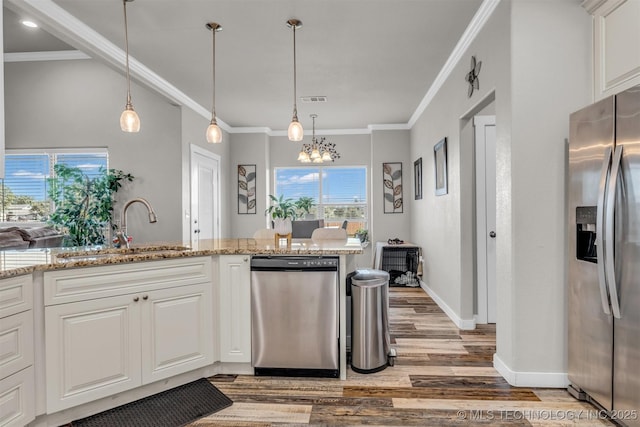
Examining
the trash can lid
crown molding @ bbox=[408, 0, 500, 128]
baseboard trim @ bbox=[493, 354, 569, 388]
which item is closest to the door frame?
the trash can lid

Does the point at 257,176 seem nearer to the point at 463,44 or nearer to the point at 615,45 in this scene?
the point at 463,44

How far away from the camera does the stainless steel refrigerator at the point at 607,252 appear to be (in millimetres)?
1697

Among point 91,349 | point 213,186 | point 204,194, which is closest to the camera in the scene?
point 91,349

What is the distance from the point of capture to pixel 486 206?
145 inches

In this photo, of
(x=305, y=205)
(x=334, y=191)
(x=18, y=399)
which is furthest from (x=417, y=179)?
(x=18, y=399)

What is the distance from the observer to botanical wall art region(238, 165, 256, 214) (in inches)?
271

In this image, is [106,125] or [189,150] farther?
[189,150]

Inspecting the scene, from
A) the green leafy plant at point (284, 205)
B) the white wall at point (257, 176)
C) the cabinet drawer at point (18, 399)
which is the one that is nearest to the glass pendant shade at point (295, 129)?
the cabinet drawer at point (18, 399)

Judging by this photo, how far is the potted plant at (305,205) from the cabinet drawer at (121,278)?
4.59 meters

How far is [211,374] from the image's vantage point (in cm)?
256

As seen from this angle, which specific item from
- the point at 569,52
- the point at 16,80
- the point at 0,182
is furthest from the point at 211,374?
the point at 16,80

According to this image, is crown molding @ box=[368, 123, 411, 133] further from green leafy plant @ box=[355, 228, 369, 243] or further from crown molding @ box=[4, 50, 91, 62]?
crown molding @ box=[4, 50, 91, 62]

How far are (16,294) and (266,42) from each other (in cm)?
270

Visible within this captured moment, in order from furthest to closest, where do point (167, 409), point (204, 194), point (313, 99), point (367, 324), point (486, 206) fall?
1. point (204, 194)
2. point (313, 99)
3. point (486, 206)
4. point (367, 324)
5. point (167, 409)
